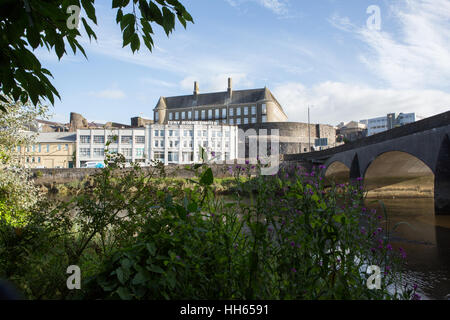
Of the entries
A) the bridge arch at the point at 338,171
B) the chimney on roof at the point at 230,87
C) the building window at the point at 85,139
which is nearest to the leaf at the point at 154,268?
the bridge arch at the point at 338,171

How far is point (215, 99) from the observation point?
85.6m

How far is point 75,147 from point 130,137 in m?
11.0

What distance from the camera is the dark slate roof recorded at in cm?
8138

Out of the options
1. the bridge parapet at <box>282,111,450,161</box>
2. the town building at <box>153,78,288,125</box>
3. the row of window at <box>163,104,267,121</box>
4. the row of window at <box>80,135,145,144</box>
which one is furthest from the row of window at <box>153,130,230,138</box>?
the bridge parapet at <box>282,111,450,161</box>

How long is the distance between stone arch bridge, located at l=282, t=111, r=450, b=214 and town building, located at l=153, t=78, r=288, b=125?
46.7 m

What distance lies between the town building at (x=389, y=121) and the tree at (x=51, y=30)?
203ft

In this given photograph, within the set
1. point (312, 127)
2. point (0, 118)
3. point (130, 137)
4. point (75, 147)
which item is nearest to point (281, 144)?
point (312, 127)

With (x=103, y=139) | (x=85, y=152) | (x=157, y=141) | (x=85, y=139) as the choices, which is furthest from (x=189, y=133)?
(x=85, y=152)

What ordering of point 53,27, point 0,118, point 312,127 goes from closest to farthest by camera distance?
point 53,27, point 0,118, point 312,127

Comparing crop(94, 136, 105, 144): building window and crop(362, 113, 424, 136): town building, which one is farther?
crop(362, 113, 424, 136): town building

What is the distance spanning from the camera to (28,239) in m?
3.11

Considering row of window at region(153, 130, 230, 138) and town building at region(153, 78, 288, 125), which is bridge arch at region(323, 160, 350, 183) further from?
town building at region(153, 78, 288, 125)

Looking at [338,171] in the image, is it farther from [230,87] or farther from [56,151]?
[56,151]
